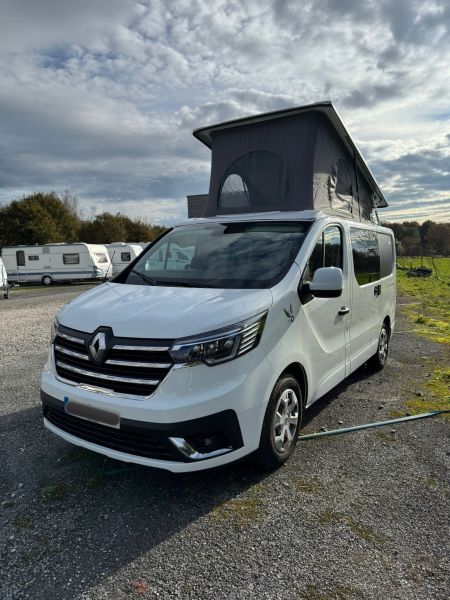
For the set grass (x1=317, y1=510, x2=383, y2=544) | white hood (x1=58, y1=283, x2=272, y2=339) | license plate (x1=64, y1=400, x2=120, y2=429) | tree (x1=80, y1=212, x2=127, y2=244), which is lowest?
grass (x1=317, y1=510, x2=383, y2=544)

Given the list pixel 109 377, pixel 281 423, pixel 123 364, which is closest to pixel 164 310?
pixel 123 364

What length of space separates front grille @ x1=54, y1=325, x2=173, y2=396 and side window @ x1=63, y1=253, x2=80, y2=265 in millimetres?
29301

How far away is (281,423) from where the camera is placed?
339 centimetres

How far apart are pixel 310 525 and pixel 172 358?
4.49 ft

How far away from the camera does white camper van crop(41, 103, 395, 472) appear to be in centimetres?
282

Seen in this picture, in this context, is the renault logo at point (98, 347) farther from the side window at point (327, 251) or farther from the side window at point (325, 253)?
the side window at point (327, 251)

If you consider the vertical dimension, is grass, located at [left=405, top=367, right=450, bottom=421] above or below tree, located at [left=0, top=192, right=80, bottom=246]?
below

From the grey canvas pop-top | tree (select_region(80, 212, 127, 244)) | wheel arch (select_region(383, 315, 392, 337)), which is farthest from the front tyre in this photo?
tree (select_region(80, 212, 127, 244))

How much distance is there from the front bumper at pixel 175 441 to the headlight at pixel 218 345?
1.19 feet

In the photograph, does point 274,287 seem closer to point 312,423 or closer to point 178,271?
point 178,271

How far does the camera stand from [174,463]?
9.23 ft

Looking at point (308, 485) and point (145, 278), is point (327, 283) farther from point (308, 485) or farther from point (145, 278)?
point (145, 278)

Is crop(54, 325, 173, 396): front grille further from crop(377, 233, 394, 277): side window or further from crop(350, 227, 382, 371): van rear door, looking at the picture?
crop(377, 233, 394, 277): side window

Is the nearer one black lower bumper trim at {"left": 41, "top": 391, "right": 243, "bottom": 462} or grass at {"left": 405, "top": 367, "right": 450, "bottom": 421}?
black lower bumper trim at {"left": 41, "top": 391, "right": 243, "bottom": 462}
